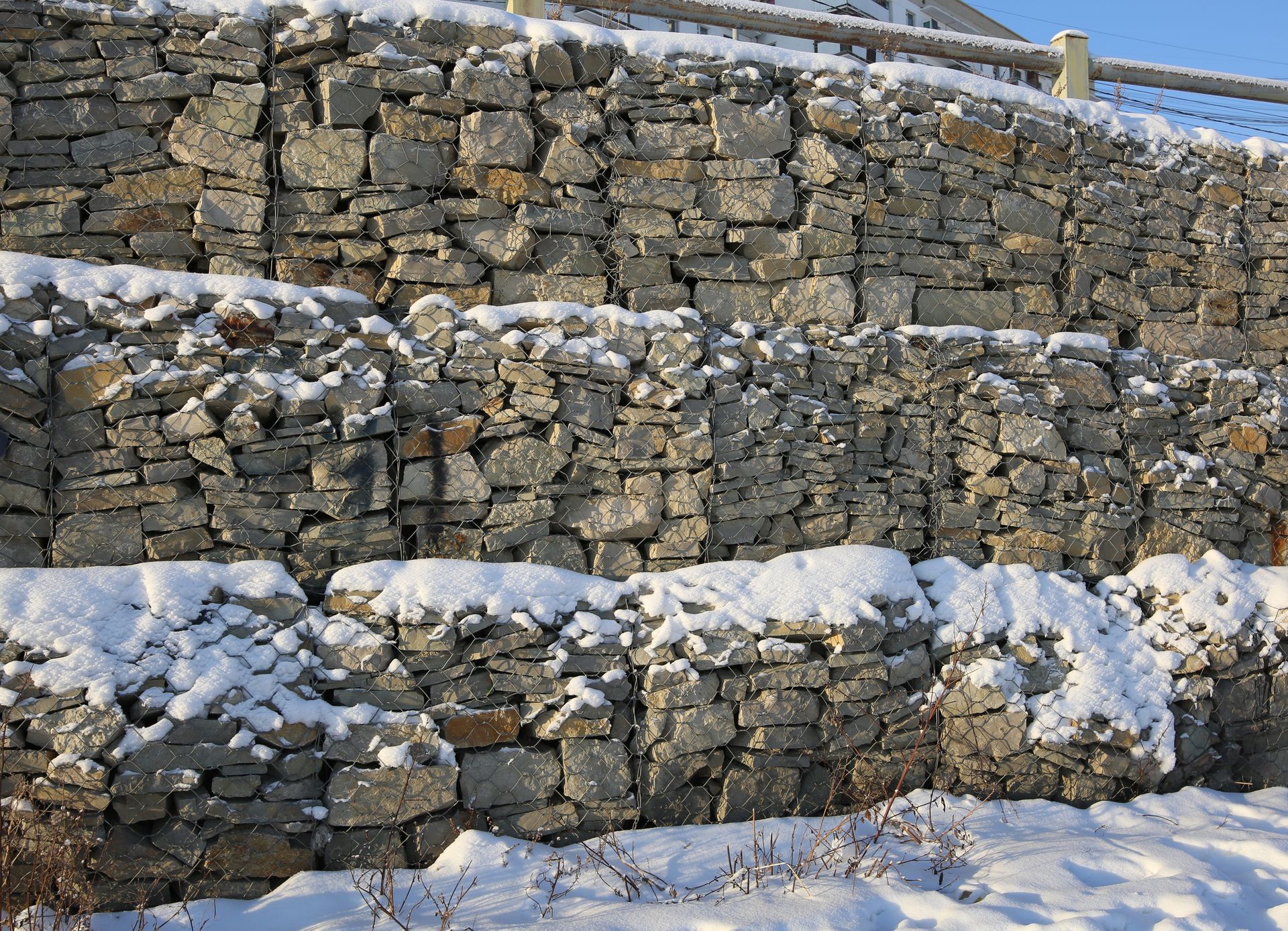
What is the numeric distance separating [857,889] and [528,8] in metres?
3.84

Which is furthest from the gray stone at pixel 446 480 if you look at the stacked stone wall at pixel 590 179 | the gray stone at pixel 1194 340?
the gray stone at pixel 1194 340

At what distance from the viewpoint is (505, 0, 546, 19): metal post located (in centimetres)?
418

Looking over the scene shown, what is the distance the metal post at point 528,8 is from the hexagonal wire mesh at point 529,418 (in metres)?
0.40

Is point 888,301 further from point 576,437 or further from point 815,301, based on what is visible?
point 576,437

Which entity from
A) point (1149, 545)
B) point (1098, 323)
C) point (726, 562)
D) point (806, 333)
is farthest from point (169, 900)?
point (1098, 323)

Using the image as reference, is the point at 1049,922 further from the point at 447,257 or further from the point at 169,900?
Result: the point at 447,257

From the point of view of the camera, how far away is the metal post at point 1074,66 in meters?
4.89

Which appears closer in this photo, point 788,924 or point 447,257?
point 788,924

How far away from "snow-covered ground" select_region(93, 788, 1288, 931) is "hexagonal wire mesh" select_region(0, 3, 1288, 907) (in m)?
0.16

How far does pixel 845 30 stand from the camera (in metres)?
4.52

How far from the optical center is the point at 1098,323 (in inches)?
181

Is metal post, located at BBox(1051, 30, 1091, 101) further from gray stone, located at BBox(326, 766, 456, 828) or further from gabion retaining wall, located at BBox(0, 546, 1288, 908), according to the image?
gray stone, located at BBox(326, 766, 456, 828)

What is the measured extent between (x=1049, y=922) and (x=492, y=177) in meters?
3.32

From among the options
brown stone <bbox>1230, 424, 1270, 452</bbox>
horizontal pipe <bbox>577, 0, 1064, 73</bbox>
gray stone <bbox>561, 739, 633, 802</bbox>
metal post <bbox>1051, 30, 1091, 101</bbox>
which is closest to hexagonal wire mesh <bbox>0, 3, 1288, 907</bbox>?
gray stone <bbox>561, 739, 633, 802</bbox>
